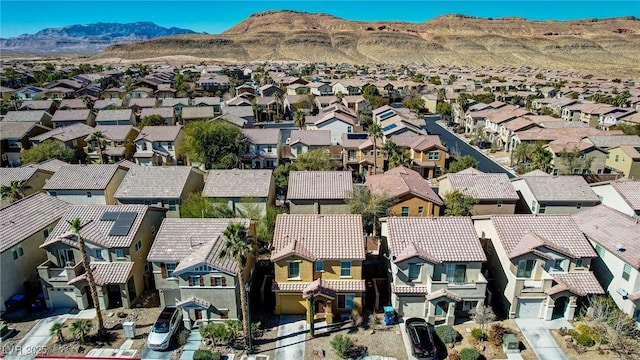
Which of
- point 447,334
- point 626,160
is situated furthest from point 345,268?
point 626,160

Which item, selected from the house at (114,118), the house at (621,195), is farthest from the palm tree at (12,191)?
the house at (621,195)

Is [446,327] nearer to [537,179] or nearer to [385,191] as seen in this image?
[385,191]

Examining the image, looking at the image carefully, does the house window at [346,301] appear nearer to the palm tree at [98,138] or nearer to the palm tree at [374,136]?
the palm tree at [374,136]

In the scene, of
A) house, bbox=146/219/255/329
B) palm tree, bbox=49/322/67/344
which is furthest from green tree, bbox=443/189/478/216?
palm tree, bbox=49/322/67/344

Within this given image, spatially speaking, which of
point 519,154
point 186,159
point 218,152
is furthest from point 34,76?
point 519,154

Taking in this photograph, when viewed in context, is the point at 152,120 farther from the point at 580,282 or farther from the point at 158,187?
the point at 580,282

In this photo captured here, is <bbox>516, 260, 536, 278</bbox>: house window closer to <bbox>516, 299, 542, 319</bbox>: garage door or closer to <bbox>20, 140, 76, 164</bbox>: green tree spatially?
<bbox>516, 299, 542, 319</bbox>: garage door
